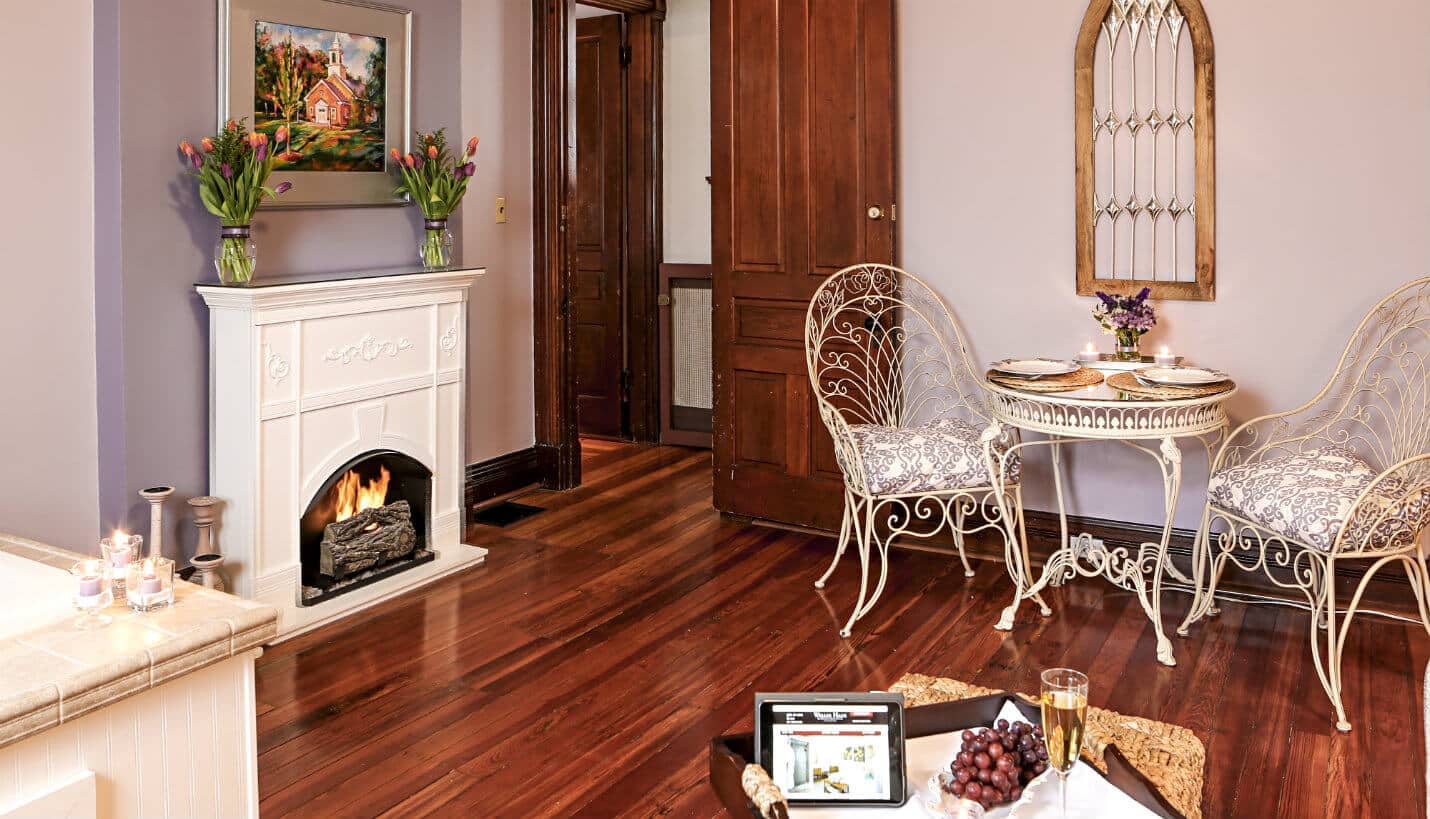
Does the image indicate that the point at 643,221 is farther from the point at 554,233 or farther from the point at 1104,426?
the point at 1104,426

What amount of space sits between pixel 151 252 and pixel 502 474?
7.01 feet

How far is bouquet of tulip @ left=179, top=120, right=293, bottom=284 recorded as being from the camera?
12.3ft

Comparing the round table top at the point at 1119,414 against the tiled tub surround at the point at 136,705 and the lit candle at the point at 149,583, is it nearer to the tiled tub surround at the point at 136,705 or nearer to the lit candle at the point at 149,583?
the tiled tub surround at the point at 136,705

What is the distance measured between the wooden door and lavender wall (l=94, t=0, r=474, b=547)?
2.90 metres

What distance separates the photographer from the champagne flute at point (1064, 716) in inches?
77.6

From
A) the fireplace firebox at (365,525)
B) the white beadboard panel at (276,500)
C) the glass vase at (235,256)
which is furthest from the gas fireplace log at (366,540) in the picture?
the glass vase at (235,256)

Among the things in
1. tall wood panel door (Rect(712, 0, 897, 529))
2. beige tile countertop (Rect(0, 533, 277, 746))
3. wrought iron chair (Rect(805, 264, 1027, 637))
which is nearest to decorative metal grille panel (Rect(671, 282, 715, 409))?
tall wood panel door (Rect(712, 0, 897, 529))

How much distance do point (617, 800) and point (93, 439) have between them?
1976 millimetres

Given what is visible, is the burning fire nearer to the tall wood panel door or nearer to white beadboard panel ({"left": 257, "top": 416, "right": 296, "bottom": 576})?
white beadboard panel ({"left": 257, "top": 416, "right": 296, "bottom": 576})

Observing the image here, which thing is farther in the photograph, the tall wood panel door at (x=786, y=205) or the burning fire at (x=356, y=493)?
the tall wood panel door at (x=786, y=205)

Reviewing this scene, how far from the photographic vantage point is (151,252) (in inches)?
147

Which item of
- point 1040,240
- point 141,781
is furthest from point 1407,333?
point 141,781

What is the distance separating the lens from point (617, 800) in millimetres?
2842

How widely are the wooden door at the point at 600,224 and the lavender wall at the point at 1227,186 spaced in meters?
2.38
